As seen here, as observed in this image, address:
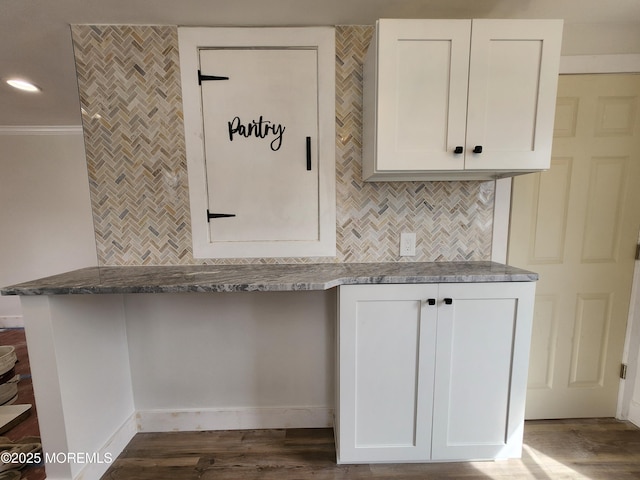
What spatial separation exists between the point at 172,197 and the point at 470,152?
1.53m

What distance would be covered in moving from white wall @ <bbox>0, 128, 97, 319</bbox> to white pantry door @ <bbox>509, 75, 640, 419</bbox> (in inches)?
178

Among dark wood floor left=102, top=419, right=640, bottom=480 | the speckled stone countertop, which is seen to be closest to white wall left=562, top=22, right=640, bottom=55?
the speckled stone countertop

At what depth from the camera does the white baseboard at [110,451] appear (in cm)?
125

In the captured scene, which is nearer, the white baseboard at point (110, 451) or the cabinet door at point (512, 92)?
the cabinet door at point (512, 92)

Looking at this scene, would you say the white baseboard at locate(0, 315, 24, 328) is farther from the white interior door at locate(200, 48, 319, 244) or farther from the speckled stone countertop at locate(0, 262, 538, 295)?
the white interior door at locate(200, 48, 319, 244)

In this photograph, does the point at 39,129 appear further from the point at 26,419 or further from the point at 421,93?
the point at 421,93

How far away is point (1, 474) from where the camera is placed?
4.25 feet

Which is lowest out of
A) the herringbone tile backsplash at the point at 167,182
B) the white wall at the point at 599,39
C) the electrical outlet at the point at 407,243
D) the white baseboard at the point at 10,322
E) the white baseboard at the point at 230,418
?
the white baseboard at the point at 10,322

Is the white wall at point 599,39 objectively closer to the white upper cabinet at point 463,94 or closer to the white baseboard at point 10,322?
the white upper cabinet at point 463,94

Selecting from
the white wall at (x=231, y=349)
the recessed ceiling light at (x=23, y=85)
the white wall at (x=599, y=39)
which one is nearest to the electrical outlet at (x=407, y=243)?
Result: the white wall at (x=231, y=349)

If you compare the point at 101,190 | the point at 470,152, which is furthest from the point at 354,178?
the point at 101,190

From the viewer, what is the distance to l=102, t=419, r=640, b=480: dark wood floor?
1.33 m

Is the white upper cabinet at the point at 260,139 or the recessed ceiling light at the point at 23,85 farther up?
the recessed ceiling light at the point at 23,85

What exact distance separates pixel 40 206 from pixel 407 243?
14.1 ft
